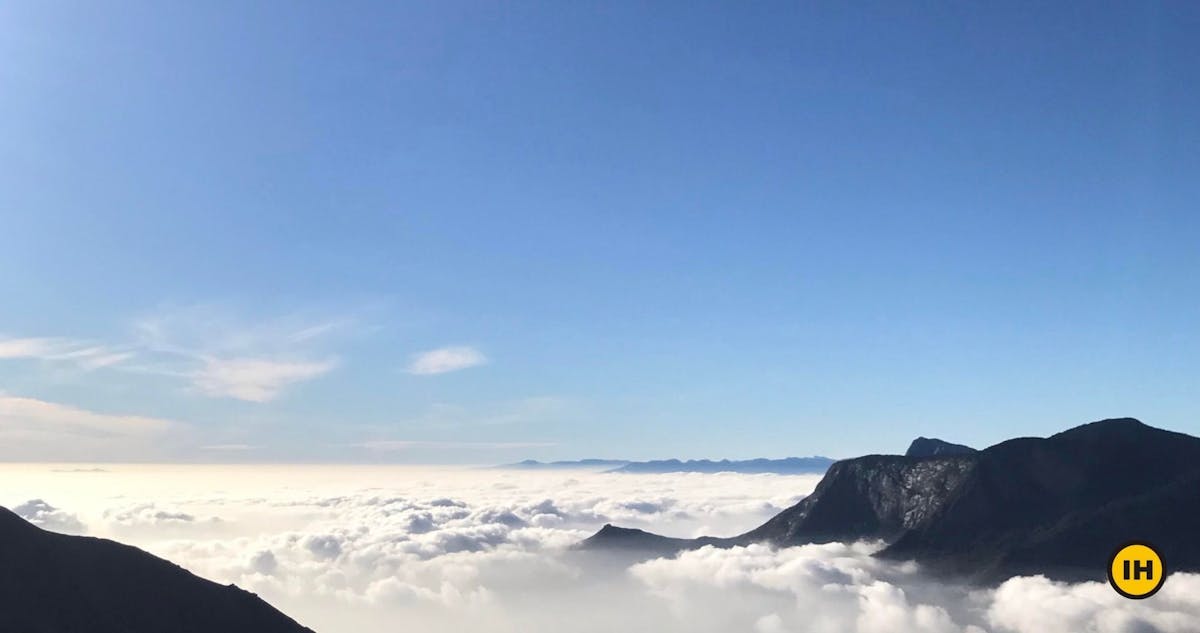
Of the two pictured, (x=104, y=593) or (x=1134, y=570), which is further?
(x=104, y=593)

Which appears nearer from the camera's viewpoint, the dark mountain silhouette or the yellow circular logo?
the yellow circular logo

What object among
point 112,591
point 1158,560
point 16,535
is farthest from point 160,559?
point 1158,560

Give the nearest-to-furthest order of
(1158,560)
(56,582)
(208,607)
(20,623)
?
1. (1158,560)
2. (20,623)
3. (56,582)
4. (208,607)

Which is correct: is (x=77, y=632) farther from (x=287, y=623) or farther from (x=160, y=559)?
(x=287, y=623)

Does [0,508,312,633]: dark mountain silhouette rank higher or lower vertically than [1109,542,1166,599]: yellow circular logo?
lower
